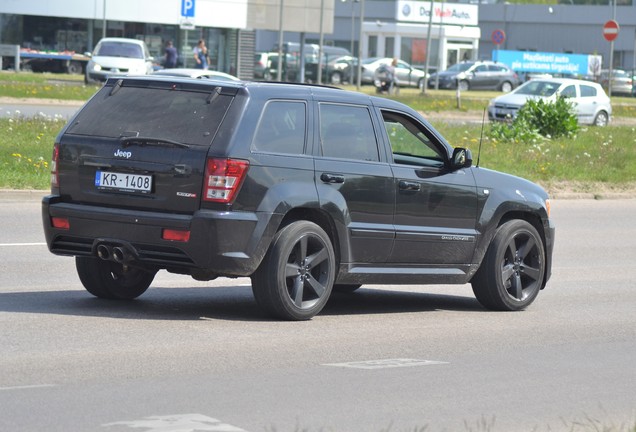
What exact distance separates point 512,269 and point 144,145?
3.59 m

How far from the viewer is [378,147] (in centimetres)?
1047

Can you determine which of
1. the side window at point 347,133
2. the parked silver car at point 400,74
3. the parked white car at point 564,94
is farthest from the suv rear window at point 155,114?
the parked silver car at point 400,74

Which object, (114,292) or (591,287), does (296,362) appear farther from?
(591,287)

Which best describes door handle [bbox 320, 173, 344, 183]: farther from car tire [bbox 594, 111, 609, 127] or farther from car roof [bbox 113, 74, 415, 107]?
car tire [bbox 594, 111, 609, 127]

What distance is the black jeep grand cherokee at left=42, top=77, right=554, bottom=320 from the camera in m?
9.31

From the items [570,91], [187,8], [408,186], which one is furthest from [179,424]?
[187,8]

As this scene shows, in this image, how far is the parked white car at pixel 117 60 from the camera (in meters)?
43.9

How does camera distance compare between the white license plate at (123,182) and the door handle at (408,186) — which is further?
the door handle at (408,186)

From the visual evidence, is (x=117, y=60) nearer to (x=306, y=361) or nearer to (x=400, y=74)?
(x=400, y=74)

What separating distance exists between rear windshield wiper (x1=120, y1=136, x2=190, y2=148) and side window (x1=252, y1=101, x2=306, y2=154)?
540 millimetres

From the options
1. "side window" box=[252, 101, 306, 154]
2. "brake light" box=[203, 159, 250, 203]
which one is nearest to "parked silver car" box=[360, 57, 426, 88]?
"side window" box=[252, 101, 306, 154]

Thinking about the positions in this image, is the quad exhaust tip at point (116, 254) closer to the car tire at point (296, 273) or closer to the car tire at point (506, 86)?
the car tire at point (296, 273)

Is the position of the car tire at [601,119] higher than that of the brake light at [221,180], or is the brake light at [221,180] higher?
the brake light at [221,180]

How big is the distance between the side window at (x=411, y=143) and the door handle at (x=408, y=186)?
0.99 feet
